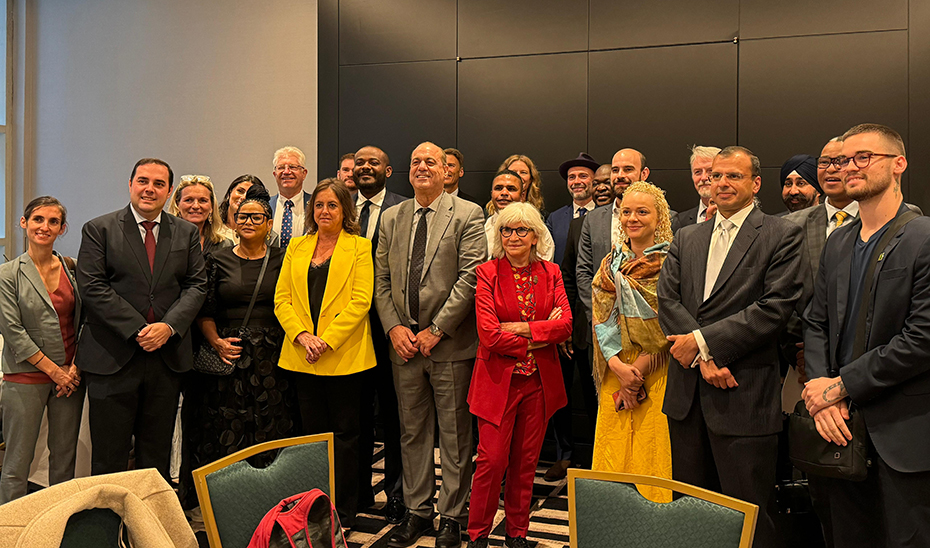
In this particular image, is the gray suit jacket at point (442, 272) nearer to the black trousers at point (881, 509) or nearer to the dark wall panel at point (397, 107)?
the black trousers at point (881, 509)

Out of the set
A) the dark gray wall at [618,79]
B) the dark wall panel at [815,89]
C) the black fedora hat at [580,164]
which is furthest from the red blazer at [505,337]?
the dark wall panel at [815,89]

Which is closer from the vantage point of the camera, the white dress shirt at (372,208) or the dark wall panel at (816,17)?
the white dress shirt at (372,208)

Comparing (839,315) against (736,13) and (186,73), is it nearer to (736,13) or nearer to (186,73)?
(736,13)

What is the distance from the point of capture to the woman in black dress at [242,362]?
3.72 meters

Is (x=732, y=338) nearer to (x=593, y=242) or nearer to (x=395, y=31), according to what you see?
(x=593, y=242)

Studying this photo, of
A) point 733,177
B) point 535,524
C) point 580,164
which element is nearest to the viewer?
point 733,177

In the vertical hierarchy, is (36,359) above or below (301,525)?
above

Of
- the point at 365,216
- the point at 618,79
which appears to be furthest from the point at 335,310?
the point at 618,79

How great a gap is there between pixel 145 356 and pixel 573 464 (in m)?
2.77

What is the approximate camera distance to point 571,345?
4543 millimetres

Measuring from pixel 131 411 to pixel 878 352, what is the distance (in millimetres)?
3220

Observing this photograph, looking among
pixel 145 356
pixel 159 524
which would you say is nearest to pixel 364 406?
pixel 145 356

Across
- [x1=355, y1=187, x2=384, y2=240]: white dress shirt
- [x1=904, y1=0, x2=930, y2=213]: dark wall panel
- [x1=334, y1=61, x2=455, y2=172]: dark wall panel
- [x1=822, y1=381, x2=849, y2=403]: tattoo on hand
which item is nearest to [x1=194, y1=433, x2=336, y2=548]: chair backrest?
[x1=822, y1=381, x2=849, y2=403]: tattoo on hand

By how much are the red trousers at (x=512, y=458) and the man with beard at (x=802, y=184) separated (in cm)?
185
